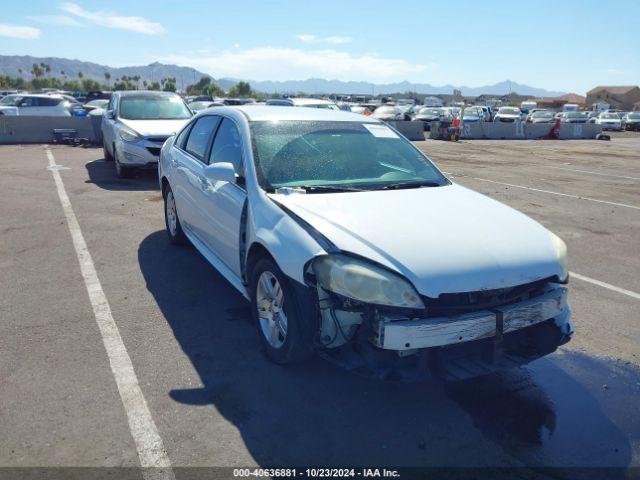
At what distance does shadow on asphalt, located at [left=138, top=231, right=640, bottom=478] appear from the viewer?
9.53ft

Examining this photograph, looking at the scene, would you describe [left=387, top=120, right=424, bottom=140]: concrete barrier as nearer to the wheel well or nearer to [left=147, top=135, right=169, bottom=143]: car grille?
[left=147, top=135, right=169, bottom=143]: car grille

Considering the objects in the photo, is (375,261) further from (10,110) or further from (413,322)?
(10,110)

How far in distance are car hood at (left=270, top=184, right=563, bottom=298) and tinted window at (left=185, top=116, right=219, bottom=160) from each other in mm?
1665

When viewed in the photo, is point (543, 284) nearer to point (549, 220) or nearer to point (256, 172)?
point (256, 172)

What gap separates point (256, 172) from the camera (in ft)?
13.3

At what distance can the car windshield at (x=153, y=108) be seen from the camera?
461 inches

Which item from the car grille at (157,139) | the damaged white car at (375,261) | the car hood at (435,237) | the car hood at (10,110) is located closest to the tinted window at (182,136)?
the damaged white car at (375,261)

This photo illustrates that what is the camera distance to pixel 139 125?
1105cm

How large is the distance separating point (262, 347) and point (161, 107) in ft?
31.0

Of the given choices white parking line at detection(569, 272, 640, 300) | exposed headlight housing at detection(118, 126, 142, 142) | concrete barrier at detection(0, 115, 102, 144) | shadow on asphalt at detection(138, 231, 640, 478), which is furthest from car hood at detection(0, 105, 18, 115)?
white parking line at detection(569, 272, 640, 300)

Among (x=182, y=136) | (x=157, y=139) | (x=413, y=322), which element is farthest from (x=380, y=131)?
(x=157, y=139)

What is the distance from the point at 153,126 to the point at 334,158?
768 centimetres

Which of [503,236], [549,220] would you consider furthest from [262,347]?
[549,220]

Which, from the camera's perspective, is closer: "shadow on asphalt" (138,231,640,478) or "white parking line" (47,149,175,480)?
"white parking line" (47,149,175,480)
